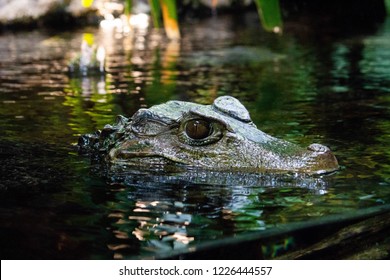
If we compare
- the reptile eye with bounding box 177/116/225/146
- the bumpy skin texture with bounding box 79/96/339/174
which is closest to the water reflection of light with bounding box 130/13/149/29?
the bumpy skin texture with bounding box 79/96/339/174

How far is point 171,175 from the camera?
5.04m

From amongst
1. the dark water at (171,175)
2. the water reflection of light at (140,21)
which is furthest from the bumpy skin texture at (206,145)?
the water reflection of light at (140,21)

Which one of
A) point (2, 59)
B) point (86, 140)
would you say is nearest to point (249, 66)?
point (2, 59)

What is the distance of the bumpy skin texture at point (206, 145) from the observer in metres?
4.91

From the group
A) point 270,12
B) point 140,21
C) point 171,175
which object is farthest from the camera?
point 140,21

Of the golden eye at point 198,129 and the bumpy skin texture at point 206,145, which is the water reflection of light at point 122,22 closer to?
Answer: the bumpy skin texture at point 206,145

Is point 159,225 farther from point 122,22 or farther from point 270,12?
point 122,22

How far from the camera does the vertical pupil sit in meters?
5.10

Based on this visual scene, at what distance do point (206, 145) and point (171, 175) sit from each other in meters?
0.32

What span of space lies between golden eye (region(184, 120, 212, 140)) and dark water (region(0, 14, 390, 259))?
32 cm

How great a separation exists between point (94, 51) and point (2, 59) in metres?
2.10

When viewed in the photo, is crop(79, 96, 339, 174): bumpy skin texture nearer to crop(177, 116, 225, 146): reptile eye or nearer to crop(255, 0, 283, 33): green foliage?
crop(177, 116, 225, 146): reptile eye

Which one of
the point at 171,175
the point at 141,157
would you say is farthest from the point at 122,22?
the point at 171,175

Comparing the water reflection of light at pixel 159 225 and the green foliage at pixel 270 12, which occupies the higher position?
the green foliage at pixel 270 12
